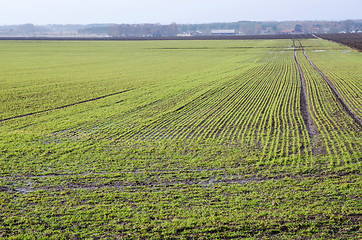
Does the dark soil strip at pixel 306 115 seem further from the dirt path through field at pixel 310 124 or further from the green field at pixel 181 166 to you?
the green field at pixel 181 166

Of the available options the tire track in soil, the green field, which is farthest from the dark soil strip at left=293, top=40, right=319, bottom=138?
the green field

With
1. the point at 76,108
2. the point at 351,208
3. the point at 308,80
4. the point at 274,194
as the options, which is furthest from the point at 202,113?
the point at 308,80

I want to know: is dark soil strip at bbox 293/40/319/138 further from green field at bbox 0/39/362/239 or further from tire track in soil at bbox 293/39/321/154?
green field at bbox 0/39/362/239

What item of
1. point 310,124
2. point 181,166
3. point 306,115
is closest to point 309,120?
point 310,124

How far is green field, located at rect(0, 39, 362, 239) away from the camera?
10.4 metres

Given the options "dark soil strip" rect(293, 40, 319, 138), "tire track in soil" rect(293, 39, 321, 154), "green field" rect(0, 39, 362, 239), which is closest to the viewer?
"green field" rect(0, 39, 362, 239)

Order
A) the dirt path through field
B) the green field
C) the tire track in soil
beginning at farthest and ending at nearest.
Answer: the tire track in soil
the dirt path through field
the green field

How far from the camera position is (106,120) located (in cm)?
2222

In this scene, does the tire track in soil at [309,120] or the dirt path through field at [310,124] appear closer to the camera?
the dirt path through field at [310,124]

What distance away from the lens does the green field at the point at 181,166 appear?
10430 millimetres

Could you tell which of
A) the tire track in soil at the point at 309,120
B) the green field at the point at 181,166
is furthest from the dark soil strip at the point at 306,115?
the green field at the point at 181,166

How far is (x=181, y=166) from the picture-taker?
14.8 metres

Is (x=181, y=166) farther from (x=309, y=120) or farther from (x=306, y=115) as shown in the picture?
(x=306, y=115)

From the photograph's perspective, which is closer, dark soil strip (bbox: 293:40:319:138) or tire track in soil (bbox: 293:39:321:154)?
tire track in soil (bbox: 293:39:321:154)
